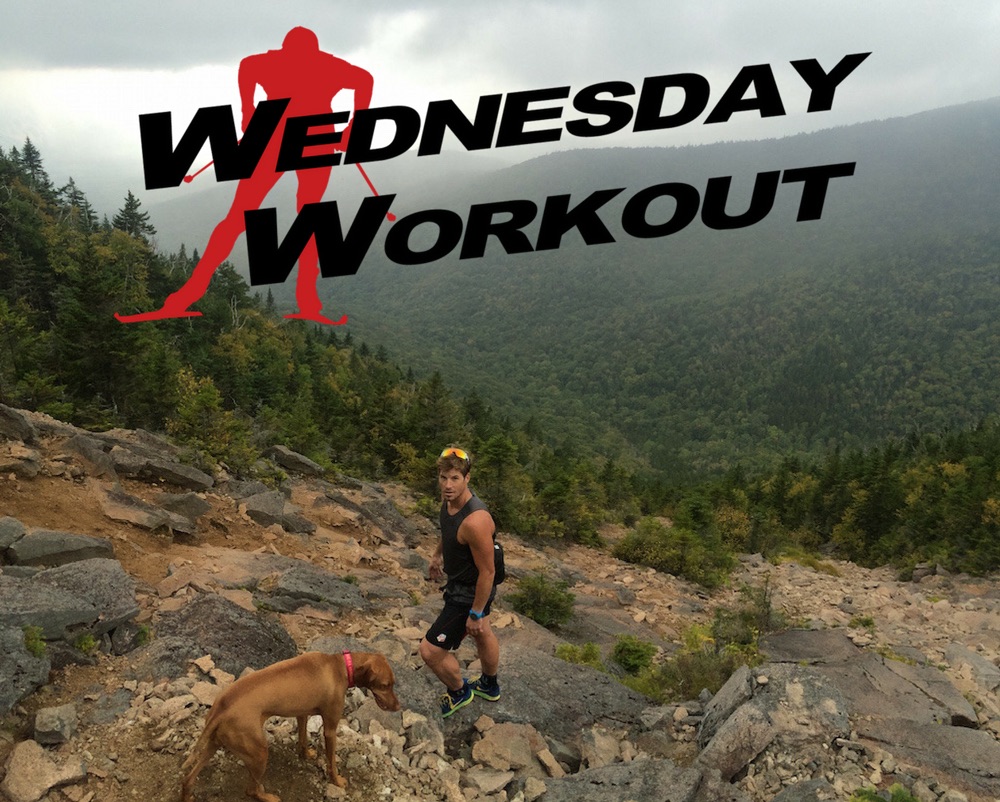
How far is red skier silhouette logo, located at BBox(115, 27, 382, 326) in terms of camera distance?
255 inches

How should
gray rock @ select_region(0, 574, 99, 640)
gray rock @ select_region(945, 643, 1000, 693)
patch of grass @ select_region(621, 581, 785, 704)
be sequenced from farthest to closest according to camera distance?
gray rock @ select_region(945, 643, 1000, 693), patch of grass @ select_region(621, 581, 785, 704), gray rock @ select_region(0, 574, 99, 640)

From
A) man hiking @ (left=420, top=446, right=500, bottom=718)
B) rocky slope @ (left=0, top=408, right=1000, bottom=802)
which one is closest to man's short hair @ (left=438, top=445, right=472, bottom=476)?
man hiking @ (left=420, top=446, right=500, bottom=718)

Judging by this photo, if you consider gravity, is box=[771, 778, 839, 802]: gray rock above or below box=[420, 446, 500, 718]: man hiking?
below

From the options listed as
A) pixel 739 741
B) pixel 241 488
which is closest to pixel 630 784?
pixel 739 741

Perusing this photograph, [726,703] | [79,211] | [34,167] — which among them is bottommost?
[726,703]

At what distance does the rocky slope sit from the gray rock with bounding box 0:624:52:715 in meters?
0.01

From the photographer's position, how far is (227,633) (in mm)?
5492

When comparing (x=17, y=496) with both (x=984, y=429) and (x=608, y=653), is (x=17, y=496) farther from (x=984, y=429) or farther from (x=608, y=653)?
(x=984, y=429)

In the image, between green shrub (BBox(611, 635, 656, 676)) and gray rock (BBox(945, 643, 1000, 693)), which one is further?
green shrub (BBox(611, 635, 656, 676))

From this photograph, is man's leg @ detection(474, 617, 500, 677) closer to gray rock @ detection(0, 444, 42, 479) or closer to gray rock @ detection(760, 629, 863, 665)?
gray rock @ detection(760, 629, 863, 665)

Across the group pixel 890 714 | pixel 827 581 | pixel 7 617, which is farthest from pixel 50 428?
pixel 827 581

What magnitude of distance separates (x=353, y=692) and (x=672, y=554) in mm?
15488

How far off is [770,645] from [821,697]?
11.6 feet

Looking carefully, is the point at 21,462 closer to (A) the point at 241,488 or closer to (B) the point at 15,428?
(B) the point at 15,428
